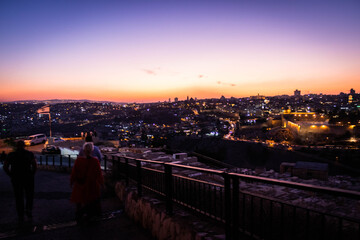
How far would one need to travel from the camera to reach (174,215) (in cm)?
374

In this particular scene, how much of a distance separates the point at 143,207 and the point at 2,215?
3197mm

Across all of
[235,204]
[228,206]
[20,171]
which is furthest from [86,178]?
[235,204]

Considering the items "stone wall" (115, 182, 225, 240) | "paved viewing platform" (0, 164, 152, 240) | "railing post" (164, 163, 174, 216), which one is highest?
"railing post" (164, 163, 174, 216)

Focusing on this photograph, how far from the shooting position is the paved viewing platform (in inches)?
163

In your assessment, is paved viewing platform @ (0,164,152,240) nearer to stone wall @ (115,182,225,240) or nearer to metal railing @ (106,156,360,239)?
stone wall @ (115,182,225,240)

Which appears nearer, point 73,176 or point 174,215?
point 174,215

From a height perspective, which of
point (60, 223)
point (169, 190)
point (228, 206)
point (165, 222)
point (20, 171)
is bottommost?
point (60, 223)

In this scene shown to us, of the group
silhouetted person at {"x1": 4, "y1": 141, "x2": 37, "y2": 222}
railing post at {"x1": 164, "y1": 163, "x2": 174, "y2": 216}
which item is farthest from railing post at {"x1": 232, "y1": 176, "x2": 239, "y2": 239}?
silhouetted person at {"x1": 4, "y1": 141, "x2": 37, "y2": 222}

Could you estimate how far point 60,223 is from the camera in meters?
4.71

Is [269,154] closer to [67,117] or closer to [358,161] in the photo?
[358,161]

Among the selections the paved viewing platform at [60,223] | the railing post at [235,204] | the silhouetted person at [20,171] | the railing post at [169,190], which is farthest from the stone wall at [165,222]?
the silhouetted person at [20,171]

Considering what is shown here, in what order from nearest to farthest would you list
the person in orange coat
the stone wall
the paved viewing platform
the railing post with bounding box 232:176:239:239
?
1. the railing post with bounding box 232:176:239:239
2. the stone wall
3. the paved viewing platform
4. the person in orange coat

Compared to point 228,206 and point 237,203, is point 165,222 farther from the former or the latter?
point 237,203

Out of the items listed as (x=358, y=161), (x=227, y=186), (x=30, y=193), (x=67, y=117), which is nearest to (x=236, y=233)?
(x=227, y=186)
